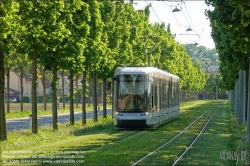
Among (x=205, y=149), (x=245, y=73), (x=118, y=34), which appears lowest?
(x=205, y=149)

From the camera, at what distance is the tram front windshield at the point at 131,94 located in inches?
1153

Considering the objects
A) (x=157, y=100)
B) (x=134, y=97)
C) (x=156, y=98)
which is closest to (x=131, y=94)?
(x=134, y=97)

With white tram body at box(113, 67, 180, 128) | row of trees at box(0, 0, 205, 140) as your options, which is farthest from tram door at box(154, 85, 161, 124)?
row of trees at box(0, 0, 205, 140)

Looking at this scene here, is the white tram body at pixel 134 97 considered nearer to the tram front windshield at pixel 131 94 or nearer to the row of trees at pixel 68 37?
the tram front windshield at pixel 131 94

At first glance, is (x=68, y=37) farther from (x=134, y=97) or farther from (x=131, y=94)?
(x=134, y=97)

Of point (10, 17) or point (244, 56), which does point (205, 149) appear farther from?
point (10, 17)

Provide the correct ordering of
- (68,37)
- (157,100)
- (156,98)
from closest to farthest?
(68,37), (156,98), (157,100)

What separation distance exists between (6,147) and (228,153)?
319 inches

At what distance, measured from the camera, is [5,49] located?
20.3m

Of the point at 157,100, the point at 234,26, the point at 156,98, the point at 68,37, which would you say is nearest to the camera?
the point at 234,26

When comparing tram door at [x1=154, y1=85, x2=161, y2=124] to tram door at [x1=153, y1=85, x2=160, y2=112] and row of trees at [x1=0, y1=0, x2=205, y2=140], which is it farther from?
row of trees at [x1=0, y1=0, x2=205, y2=140]

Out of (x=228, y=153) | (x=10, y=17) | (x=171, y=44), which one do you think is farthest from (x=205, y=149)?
(x=171, y=44)

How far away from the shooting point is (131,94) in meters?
29.2

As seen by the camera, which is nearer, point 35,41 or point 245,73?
point 35,41
